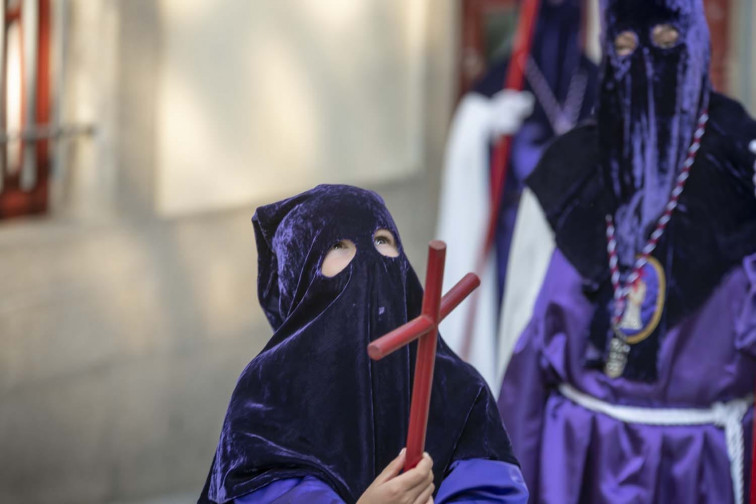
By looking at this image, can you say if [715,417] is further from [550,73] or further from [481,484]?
[550,73]

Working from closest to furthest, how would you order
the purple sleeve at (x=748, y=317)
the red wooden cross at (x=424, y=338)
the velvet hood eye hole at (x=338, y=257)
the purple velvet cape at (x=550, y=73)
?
the red wooden cross at (x=424, y=338) → the velvet hood eye hole at (x=338, y=257) → the purple sleeve at (x=748, y=317) → the purple velvet cape at (x=550, y=73)

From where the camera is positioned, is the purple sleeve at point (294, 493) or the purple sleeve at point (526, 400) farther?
the purple sleeve at point (526, 400)

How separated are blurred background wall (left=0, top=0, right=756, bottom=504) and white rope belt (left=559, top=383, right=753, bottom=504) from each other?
→ 94.7 inches

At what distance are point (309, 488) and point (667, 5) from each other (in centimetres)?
180

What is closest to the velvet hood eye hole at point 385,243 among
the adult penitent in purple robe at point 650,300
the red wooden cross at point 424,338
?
the red wooden cross at point 424,338

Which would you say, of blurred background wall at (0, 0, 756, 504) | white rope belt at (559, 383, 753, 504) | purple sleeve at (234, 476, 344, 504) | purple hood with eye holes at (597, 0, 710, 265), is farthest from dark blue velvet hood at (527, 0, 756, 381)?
blurred background wall at (0, 0, 756, 504)

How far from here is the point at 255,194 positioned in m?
6.48

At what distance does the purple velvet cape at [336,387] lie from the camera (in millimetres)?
2795

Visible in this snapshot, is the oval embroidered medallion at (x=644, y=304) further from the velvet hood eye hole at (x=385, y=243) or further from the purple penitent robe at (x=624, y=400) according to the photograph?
the velvet hood eye hole at (x=385, y=243)

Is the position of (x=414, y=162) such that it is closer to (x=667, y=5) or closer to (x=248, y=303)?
(x=248, y=303)

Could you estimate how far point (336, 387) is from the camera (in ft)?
9.23

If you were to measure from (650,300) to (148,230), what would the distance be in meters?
2.63

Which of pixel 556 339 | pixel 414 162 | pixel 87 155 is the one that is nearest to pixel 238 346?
pixel 87 155

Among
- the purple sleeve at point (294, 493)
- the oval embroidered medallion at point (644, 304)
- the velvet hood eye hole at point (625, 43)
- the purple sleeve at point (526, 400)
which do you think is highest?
the velvet hood eye hole at point (625, 43)
